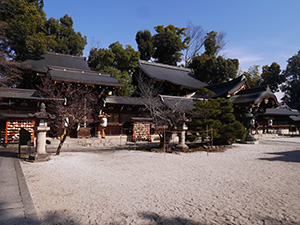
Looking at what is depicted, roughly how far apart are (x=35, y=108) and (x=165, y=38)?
896 inches

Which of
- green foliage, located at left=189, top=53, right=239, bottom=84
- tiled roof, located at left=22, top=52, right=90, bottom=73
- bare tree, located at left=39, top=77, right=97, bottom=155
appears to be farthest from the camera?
green foliage, located at left=189, top=53, right=239, bottom=84

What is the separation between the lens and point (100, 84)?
15047 millimetres

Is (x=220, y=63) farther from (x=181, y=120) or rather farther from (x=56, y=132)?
(x=56, y=132)

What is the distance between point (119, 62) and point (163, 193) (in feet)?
70.4

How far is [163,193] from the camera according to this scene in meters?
4.85

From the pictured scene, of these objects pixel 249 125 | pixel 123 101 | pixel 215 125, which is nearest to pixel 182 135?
pixel 215 125

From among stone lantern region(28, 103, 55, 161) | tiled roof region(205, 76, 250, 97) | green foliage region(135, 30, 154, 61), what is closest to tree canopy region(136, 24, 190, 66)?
green foliage region(135, 30, 154, 61)

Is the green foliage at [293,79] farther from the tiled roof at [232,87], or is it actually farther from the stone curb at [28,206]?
the stone curb at [28,206]

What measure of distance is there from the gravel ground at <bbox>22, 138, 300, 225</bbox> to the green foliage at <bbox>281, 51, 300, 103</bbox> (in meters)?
40.8

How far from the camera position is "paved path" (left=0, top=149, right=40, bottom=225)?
10.9ft

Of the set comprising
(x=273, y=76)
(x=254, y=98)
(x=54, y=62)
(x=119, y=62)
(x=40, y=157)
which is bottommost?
(x=40, y=157)

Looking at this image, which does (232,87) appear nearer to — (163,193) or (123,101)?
(123,101)

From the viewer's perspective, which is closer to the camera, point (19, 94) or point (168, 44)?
point (19, 94)

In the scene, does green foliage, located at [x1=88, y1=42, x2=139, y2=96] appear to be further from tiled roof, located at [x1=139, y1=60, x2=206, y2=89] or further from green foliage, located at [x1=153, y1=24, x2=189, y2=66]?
green foliage, located at [x1=153, y1=24, x2=189, y2=66]
